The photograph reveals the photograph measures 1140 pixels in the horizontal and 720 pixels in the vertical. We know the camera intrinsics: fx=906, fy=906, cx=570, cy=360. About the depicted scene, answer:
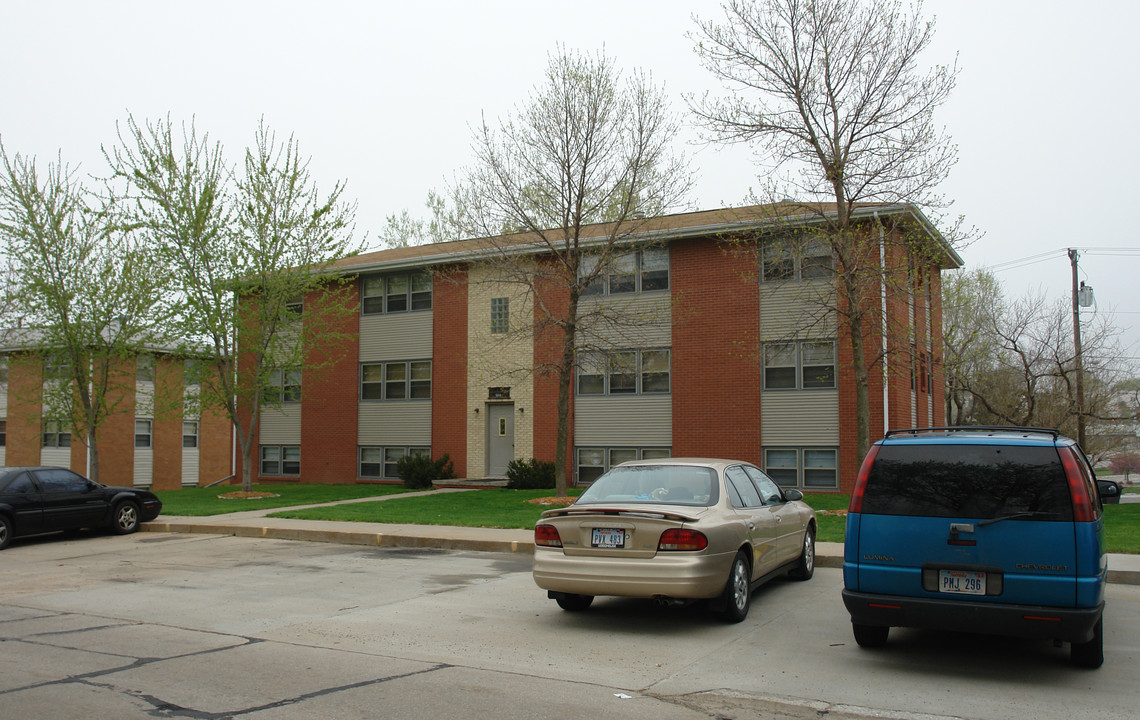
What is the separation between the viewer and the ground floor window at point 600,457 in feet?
81.6

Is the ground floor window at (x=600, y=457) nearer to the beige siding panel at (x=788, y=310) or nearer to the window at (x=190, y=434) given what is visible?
the beige siding panel at (x=788, y=310)

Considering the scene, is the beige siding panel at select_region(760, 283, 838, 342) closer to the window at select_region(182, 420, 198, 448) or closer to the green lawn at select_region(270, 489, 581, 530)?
the green lawn at select_region(270, 489, 581, 530)

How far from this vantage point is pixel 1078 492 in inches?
241

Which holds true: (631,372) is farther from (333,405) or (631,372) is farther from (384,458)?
(333,405)

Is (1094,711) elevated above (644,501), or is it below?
below

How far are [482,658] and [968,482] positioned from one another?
3.84 meters

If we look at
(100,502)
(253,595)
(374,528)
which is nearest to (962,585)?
(253,595)

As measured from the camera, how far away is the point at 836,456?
881 inches

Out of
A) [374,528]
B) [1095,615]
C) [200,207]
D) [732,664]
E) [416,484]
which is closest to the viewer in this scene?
[1095,615]

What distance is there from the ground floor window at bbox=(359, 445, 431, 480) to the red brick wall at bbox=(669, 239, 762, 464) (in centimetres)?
874

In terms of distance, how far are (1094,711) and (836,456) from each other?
17.1 meters

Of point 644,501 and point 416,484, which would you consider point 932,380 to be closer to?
point 416,484

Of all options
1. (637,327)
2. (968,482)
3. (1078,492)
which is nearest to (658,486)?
(968,482)

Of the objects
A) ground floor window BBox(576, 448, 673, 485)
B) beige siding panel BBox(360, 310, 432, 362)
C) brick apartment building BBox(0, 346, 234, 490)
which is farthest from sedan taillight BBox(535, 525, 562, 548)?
brick apartment building BBox(0, 346, 234, 490)
